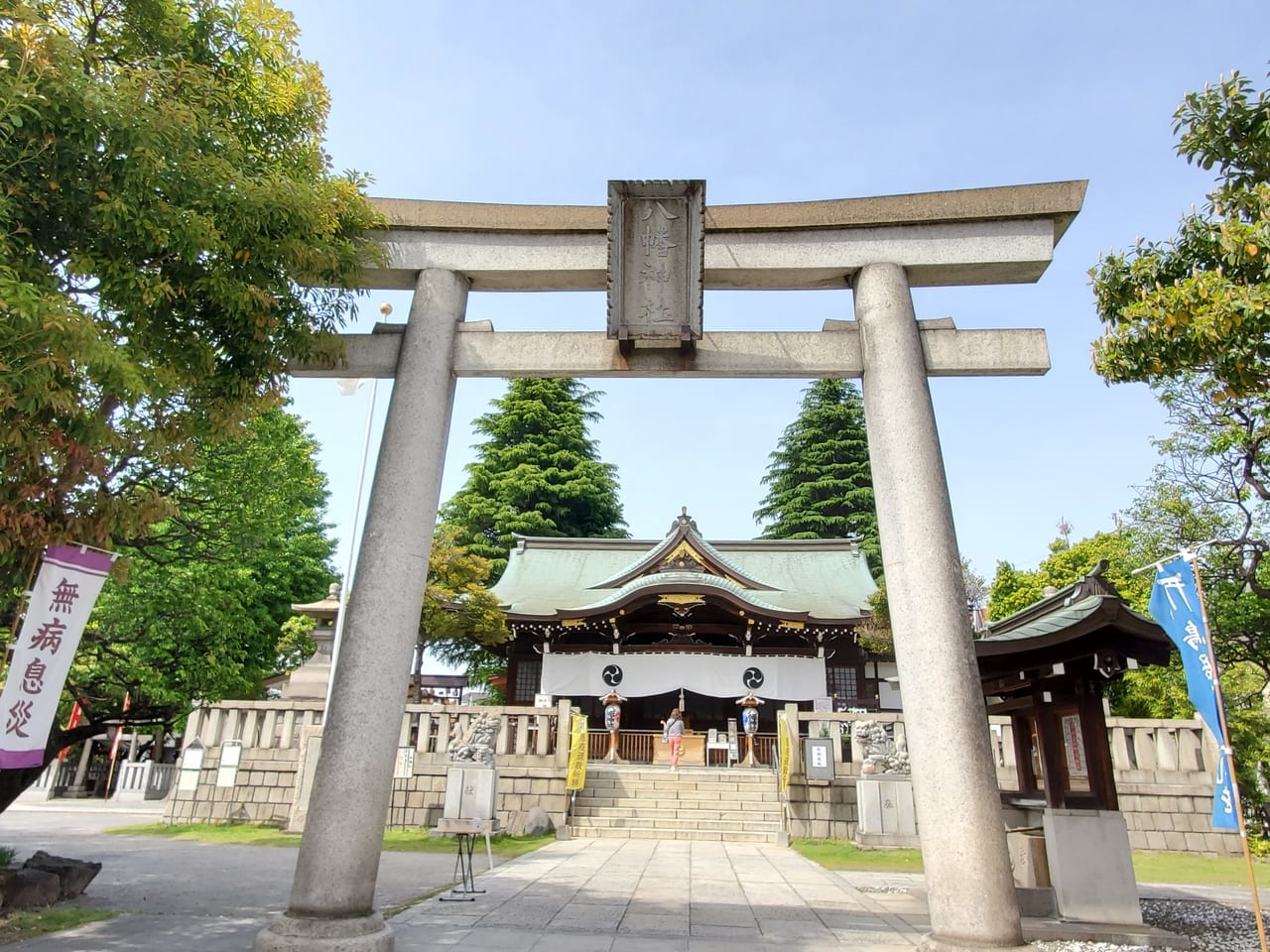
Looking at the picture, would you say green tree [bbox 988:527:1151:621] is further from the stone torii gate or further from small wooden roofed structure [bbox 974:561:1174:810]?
the stone torii gate

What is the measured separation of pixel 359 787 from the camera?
5562 millimetres

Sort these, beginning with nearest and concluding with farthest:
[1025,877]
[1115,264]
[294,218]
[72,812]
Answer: [294,218]
[1115,264]
[1025,877]
[72,812]

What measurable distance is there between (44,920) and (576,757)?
9.20 m

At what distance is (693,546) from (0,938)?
61.6 feet

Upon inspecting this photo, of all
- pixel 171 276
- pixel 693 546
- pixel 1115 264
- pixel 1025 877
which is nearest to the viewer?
pixel 171 276

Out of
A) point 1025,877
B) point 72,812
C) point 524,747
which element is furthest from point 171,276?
point 72,812

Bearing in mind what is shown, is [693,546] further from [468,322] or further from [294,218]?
[294,218]

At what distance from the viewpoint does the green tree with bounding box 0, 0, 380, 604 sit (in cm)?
423

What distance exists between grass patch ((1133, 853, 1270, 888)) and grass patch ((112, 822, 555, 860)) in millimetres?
8877

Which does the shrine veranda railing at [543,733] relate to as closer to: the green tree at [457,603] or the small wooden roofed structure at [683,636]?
the green tree at [457,603]

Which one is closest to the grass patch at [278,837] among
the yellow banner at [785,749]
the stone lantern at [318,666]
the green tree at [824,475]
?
the stone lantern at [318,666]

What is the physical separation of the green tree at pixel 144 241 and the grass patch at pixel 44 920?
2448 mm

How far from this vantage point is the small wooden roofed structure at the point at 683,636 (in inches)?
838

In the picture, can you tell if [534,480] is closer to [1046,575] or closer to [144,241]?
[1046,575]
